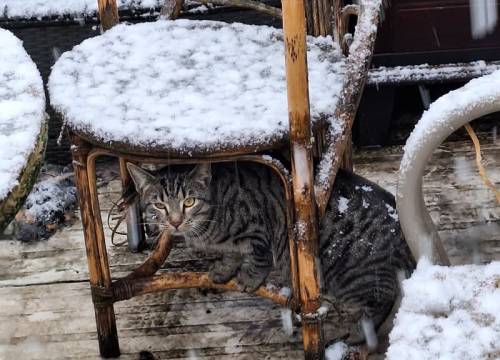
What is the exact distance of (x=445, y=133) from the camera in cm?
143

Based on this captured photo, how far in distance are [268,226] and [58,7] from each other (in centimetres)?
145

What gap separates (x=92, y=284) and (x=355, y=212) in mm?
720

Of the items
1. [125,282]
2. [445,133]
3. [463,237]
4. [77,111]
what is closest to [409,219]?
[445,133]

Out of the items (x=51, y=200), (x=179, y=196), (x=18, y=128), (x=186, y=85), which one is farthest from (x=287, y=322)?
(x=18, y=128)

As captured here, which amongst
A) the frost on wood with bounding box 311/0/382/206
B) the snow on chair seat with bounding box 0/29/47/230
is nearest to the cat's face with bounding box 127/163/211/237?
Result: the frost on wood with bounding box 311/0/382/206

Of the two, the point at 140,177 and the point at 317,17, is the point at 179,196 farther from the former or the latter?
the point at 317,17

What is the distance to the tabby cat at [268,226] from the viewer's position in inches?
86.0

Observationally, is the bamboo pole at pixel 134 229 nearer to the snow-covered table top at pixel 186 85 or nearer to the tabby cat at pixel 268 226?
the tabby cat at pixel 268 226

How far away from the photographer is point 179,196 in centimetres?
225

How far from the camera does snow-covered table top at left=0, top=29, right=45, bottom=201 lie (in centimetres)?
133

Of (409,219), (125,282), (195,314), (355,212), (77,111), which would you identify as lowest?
(195,314)

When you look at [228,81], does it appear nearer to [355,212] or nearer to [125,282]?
[355,212]

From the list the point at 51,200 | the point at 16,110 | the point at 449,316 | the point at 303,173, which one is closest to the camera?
the point at 449,316

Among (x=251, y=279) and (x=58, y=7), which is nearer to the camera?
(x=251, y=279)
